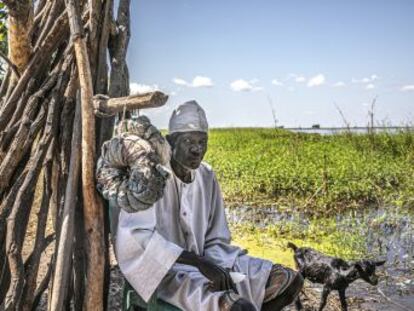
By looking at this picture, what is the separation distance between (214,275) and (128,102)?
0.89m

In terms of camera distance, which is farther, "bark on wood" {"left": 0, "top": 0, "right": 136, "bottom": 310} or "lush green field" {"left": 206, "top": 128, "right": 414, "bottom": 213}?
"lush green field" {"left": 206, "top": 128, "right": 414, "bottom": 213}

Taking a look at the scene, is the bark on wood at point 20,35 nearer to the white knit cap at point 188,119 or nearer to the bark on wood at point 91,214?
the bark on wood at point 91,214

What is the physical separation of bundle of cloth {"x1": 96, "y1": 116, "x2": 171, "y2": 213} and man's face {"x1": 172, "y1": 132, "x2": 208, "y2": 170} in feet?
0.85

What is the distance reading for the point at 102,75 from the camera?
2.94 meters

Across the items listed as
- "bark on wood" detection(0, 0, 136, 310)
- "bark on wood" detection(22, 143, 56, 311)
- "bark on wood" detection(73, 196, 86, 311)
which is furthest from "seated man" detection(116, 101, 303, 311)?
"bark on wood" detection(22, 143, 56, 311)

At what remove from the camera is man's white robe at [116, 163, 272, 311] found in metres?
2.37

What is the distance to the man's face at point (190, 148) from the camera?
267 cm

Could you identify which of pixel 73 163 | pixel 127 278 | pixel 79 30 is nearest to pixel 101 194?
pixel 73 163

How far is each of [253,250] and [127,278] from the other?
3663mm

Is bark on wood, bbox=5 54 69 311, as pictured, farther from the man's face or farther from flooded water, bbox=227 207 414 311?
flooded water, bbox=227 207 414 311

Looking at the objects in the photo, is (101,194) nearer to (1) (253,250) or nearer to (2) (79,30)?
(2) (79,30)

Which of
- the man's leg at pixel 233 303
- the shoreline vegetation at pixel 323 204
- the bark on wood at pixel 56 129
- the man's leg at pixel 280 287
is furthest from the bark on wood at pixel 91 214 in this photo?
the shoreline vegetation at pixel 323 204

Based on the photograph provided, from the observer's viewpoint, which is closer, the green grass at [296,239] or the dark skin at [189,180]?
the dark skin at [189,180]

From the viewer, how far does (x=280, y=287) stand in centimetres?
275
